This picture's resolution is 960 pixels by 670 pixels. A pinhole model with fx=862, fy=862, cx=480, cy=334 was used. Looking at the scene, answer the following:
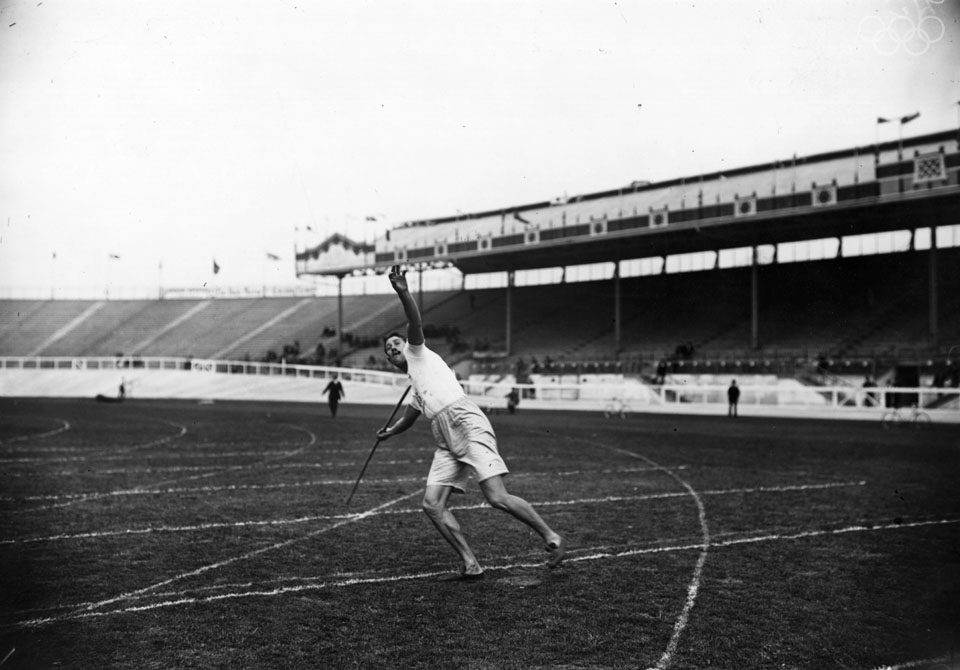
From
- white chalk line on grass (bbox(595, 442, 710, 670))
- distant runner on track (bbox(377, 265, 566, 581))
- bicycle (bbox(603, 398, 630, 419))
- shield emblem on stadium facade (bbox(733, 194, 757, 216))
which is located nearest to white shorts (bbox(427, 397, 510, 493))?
distant runner on track (bbox(377, 265, 566, 581))

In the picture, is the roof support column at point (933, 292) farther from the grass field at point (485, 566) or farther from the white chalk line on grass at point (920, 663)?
the white chalk line on grass at point (920, 663)

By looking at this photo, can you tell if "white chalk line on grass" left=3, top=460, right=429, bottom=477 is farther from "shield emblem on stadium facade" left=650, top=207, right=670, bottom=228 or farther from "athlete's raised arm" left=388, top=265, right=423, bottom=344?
"shield emblem on stadium facade" left=650, top=207, right=670, bottom=228

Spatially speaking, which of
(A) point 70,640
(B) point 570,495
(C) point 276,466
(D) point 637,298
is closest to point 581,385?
(D) point 637,298

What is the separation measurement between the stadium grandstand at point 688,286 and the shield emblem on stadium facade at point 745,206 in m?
0.06

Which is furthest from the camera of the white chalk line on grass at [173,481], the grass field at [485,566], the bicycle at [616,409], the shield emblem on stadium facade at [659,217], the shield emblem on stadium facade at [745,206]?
the shield emblem on stadium facade at [659,217]

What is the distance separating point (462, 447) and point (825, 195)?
30.8 meters

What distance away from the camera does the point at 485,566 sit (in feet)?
23.6

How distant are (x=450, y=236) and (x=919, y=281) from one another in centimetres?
2405

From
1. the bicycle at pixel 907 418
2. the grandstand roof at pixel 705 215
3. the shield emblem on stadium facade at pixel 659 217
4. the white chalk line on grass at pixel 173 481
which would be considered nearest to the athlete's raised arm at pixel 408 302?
the white chalk line on grass at pixel 173 481

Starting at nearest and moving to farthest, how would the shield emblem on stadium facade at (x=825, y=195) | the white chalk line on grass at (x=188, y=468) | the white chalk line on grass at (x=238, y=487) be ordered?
the white chalk line on grass at (x=238, y=487), the white chalk line on grass at (x=188, y=468), the shield emblem on stadium facade at (x=825, y=195)

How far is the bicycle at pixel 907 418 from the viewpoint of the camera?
24750mm

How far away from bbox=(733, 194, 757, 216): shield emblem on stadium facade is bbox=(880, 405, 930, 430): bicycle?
12.4m

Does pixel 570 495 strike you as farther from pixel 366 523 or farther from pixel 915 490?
pixel 915 490

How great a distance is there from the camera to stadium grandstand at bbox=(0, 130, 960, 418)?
32750 millimetres
